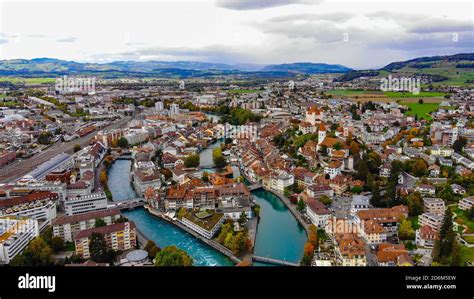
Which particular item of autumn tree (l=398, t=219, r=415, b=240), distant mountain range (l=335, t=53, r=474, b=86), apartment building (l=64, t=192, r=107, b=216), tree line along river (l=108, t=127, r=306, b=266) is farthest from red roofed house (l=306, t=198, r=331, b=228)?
distant mountain range (l=335, t=53, r=474, b=86)

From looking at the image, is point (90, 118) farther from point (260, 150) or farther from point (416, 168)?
point (416, 168)

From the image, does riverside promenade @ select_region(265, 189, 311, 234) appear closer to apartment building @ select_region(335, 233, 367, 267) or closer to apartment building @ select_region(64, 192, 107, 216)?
apartment building @ select_region(335, 233, 367, 267)

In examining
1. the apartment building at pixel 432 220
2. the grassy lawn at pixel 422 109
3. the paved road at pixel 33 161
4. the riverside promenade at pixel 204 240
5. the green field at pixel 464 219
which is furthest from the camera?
the grassy lawn at pixel 422 109

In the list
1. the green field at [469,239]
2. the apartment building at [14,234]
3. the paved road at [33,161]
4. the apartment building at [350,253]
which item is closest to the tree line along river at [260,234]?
the apartment building at [350,253]

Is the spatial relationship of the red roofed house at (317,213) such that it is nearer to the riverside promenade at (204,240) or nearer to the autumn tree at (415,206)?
the autumn tree at (415,206)

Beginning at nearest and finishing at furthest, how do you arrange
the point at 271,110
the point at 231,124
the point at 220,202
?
the point at 220,202 → the point at 231,124 → the point at 271,110
